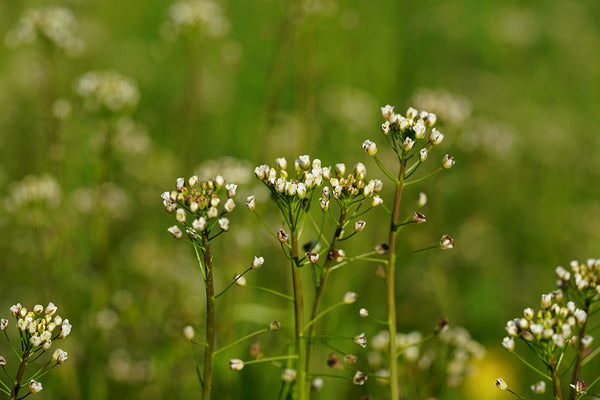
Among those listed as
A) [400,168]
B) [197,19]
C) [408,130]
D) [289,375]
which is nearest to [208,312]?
[289,375]

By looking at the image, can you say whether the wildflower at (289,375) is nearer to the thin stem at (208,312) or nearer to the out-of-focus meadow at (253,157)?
the thin stem at (208,312)

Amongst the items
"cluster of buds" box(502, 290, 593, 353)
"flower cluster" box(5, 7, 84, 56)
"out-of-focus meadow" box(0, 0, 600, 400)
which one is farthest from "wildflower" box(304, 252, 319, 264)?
"flower cluster" box(5, 7, 84, 56)

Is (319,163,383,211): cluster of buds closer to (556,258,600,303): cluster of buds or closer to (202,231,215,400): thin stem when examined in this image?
(202,231,215,400): thin stem

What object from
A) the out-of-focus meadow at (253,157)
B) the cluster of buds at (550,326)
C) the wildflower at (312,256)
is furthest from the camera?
the out-of-focus meadow at (253,157)

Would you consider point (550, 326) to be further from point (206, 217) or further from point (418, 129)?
point (206, 217)

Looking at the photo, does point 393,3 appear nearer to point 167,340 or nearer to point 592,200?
point 592,200

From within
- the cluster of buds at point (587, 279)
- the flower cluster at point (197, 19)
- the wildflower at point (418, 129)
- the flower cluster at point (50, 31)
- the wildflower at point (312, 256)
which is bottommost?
the cluster of buds at point (587, 279)

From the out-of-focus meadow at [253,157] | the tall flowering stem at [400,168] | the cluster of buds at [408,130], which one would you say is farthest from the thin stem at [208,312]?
the out-of-focus meadow at [253,157]
